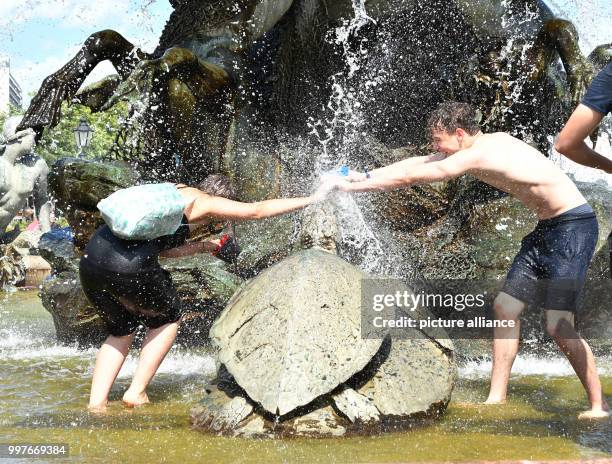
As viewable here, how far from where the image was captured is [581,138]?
3.37 meters

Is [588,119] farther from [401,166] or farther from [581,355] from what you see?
[581,355]

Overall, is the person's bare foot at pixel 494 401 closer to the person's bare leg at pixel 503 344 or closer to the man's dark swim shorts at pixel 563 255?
the person's bare leg at pixel 503 344

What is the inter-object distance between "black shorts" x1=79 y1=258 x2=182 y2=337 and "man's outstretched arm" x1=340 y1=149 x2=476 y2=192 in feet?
3.65

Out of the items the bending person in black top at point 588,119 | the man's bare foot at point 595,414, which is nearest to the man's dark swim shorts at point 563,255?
the man's bare foot at point 595,414

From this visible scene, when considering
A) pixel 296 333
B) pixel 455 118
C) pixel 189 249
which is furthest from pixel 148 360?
pixel 455 118

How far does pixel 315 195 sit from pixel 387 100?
10.9 feet

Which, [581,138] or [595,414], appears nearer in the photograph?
[581,138]

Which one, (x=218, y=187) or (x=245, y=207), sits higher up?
(x=218, y=187)

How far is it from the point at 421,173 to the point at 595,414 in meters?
1.47

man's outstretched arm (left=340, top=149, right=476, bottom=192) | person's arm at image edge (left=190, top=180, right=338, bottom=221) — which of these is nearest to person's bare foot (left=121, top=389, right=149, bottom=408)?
person's arm at image edge (left=190, top=180, right=338, bottom=221)

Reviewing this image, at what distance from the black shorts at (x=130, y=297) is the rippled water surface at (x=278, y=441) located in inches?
18.0

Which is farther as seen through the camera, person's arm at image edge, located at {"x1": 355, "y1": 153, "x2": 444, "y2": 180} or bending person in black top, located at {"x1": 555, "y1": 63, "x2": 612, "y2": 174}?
person's arm at image edge, located at {"x1": 355, "y1": 153, "x2": 444, "y2": 180}

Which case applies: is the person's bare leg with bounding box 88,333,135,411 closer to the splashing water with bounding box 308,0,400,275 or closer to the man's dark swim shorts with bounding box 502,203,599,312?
the man's dark swim shorts with bounding box 502,203,599,312

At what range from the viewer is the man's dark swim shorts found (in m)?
4.16
